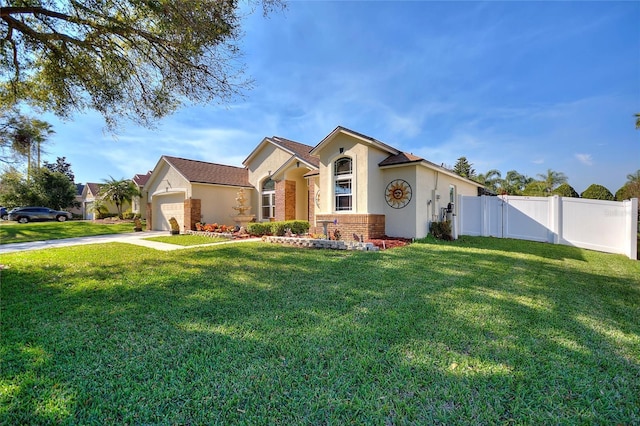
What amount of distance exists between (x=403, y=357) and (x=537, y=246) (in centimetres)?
1283

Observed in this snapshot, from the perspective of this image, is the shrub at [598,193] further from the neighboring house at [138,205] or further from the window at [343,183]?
the neighboring house at [138,205]

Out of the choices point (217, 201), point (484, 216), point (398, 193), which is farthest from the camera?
point (217, 201)

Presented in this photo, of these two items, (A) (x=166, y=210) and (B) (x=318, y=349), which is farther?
(A) (x=166, y=210)

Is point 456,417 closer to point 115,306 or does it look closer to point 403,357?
point 403,357

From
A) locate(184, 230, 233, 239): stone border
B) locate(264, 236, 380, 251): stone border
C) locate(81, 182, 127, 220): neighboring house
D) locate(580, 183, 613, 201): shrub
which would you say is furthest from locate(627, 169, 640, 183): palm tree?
locate(81, 182, 127, 220): neighboring house

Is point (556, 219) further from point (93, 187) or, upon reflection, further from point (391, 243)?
point (93, 187)

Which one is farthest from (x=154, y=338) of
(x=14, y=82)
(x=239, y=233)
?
(x=239, y=233)

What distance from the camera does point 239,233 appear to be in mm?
15844

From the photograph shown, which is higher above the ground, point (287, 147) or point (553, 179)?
point (287, 147)

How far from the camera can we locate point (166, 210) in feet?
69.2

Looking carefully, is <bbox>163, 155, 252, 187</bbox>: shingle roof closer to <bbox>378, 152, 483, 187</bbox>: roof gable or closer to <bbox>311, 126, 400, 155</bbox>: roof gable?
<bbox>311, 126, 400, 155</bbox>: roof gable

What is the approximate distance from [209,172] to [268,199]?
499cm

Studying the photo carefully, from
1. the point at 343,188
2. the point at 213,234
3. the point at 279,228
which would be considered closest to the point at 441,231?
the point at 343,188

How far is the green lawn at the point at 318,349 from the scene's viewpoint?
2.50 m
